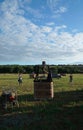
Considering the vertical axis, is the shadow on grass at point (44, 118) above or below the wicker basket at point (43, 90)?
below

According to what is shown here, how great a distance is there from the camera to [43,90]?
Answer: 2025 centimetres

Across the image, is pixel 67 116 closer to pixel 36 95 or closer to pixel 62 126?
pixel 62 126

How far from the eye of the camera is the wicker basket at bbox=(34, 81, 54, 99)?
20.2m

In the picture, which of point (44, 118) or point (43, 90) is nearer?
point (44, 118)

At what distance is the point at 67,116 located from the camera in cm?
1426

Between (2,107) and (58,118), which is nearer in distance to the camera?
(58,118)

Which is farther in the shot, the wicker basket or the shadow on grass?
the wicker basket

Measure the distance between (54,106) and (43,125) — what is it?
178 inches

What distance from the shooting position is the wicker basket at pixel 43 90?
20.2 meters

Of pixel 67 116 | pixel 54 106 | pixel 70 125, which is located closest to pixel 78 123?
A: pixel 70 125

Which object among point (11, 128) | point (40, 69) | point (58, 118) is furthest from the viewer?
point (40, 69)

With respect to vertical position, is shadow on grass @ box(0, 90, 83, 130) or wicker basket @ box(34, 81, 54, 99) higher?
wicker basket @ box(34, 81, 54, 99)

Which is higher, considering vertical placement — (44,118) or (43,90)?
(43,90)

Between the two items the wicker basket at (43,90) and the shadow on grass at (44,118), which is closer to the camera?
the shadow on grass at (44,118)
